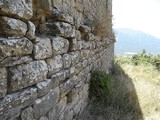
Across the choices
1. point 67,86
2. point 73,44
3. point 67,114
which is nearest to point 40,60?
point 67,86

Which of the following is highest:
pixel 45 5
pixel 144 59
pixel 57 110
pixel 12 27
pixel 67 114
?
pixel 45 5

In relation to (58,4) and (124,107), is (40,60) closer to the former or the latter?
(58,4)

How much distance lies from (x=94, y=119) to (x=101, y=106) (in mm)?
744

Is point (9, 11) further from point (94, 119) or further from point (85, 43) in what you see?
point (94, 119)

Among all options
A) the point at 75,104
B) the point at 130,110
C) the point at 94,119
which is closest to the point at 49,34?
the point at 75,104

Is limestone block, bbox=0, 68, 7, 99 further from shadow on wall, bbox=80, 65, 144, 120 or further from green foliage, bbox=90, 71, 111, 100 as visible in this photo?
green foliage, bbox=90, 71, 111, 100

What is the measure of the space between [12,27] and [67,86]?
1.68 metres

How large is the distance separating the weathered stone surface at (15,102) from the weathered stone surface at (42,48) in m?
0.33

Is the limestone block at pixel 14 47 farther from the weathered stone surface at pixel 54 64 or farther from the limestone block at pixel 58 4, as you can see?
the limestone block at pixel 58 4

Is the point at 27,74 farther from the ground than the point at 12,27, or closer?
closer

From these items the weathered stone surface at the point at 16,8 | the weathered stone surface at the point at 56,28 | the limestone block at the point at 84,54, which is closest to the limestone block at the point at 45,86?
the weathered stone surface at the point at 56,28

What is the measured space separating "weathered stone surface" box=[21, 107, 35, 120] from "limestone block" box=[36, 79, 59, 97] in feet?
0.74

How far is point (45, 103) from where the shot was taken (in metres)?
2.70

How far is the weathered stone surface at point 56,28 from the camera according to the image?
2.93 meters
